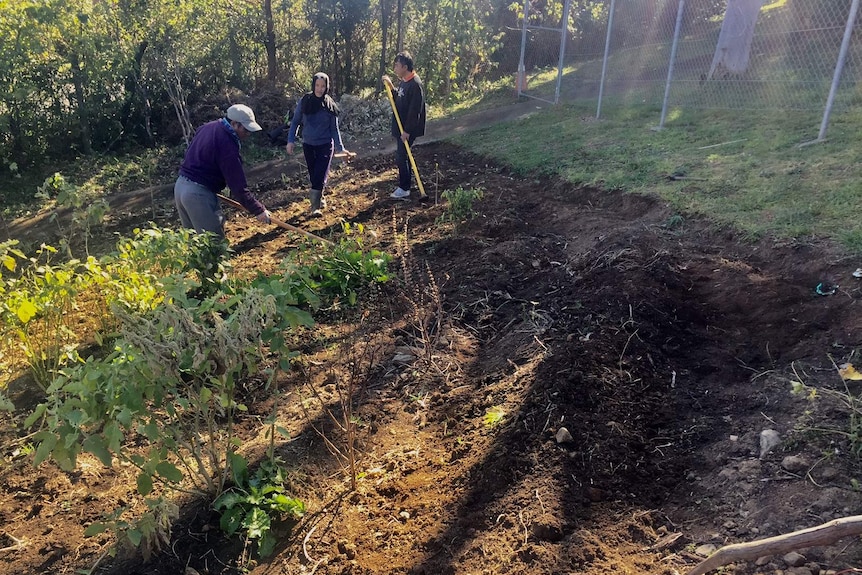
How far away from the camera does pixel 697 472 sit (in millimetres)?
2602

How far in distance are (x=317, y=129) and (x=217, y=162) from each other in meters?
2.09

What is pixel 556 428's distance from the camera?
2.87m

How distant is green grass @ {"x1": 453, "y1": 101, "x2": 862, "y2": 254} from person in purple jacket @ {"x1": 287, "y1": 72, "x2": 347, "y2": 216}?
2612 millimetres

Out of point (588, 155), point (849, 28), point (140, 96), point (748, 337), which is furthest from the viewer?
point (140, 96)

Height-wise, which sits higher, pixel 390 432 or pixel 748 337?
pixel 748 337

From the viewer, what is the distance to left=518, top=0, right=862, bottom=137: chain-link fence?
27.3 feet

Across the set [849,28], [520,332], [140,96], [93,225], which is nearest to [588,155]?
[849,28]

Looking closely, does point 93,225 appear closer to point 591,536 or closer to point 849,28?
point 591,536

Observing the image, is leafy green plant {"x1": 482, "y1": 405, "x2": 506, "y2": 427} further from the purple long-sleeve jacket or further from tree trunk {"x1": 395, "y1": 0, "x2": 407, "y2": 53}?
tree trunk {"x1": 395, "y1": 0, "x2": 407, "y2": 53}

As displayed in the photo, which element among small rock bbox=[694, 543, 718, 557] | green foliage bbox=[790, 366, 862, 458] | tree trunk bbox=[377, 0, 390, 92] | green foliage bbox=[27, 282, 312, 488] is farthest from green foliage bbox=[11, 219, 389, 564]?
tree trunk bbox=[377, 0, 390, 92]

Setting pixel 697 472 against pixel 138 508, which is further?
pixel 138 508

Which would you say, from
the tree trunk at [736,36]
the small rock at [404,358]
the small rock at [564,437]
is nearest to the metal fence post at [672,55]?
the tree trunk at [736,36]

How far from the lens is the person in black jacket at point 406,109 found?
22.4 ft

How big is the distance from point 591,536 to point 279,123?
10.4 meters
